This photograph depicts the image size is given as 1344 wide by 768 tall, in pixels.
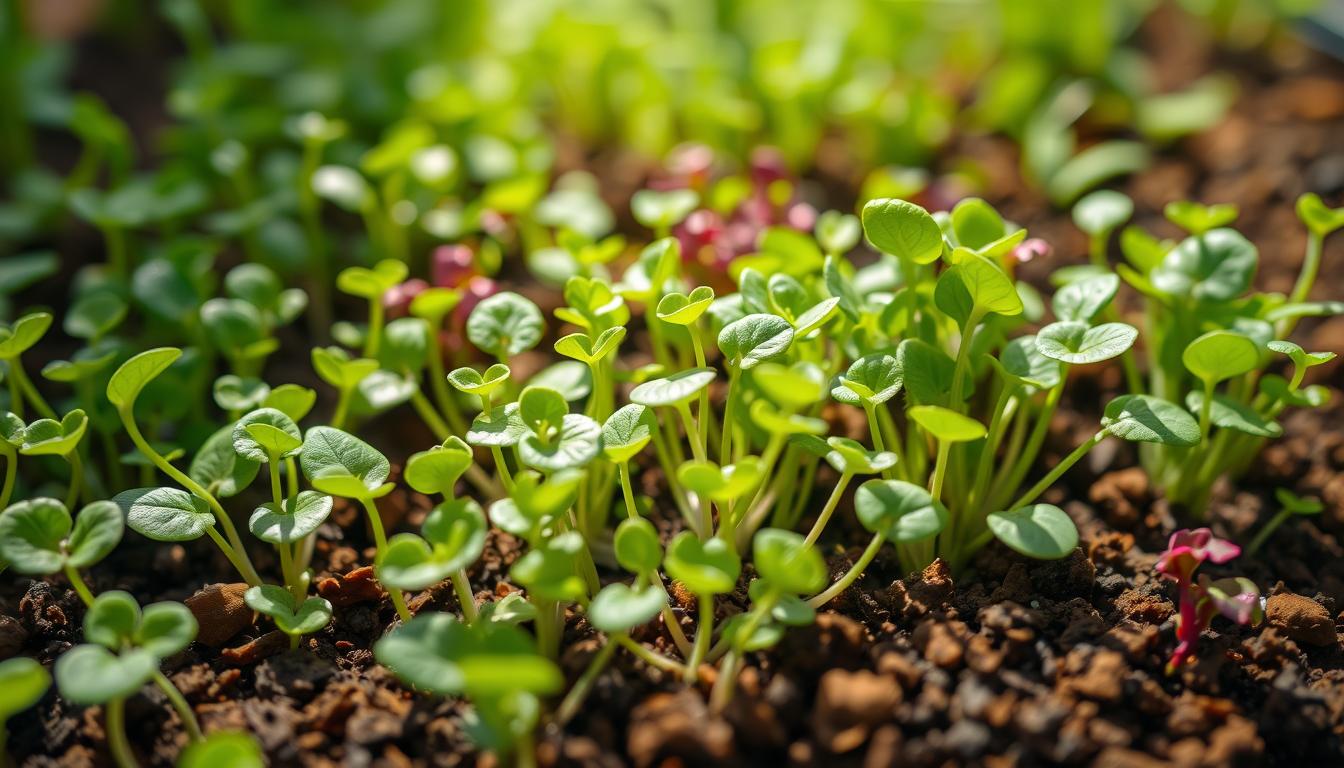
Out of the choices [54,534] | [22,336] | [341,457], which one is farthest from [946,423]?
[22,336]

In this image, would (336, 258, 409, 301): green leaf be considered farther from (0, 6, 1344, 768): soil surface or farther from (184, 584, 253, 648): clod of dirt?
(184, 584, 253, 648): clod of dirt

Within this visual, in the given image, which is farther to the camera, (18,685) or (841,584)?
(841,584)

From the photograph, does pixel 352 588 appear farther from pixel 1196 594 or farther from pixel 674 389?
pixel 1196 594

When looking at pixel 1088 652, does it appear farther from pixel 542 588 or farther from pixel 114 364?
pixel 114 364

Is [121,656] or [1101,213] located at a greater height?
[1101,213]

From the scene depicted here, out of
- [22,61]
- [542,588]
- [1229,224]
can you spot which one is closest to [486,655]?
[542,588]

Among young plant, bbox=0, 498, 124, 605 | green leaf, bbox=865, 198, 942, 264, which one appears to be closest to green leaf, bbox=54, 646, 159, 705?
young plant, bbox=0, 498, 124, 605

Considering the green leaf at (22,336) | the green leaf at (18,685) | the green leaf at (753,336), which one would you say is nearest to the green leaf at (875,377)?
the green leaf at (753,336)
